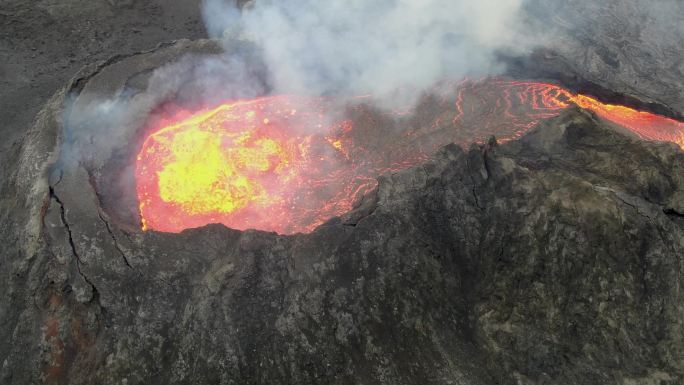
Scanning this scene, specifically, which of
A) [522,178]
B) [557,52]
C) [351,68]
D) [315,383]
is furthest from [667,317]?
[351,68]

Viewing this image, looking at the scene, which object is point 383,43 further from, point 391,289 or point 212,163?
point 391,289

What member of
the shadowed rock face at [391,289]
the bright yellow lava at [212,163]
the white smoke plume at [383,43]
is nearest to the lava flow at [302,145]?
the bright yellow lava at [212,163]

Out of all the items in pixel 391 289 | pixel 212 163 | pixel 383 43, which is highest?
pixel 383 43

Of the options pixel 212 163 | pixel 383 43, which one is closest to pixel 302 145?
pixel 212 163

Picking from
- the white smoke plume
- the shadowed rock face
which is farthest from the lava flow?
the shadowed rock face

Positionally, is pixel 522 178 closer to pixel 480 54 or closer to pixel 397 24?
pixel 480 54

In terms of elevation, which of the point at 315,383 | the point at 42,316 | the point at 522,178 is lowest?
the point at 315,383

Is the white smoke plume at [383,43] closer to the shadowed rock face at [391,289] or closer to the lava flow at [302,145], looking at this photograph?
the lava flow at [302,145]

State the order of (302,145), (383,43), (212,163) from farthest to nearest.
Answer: (383,43) < (302,145) < (212,163)
